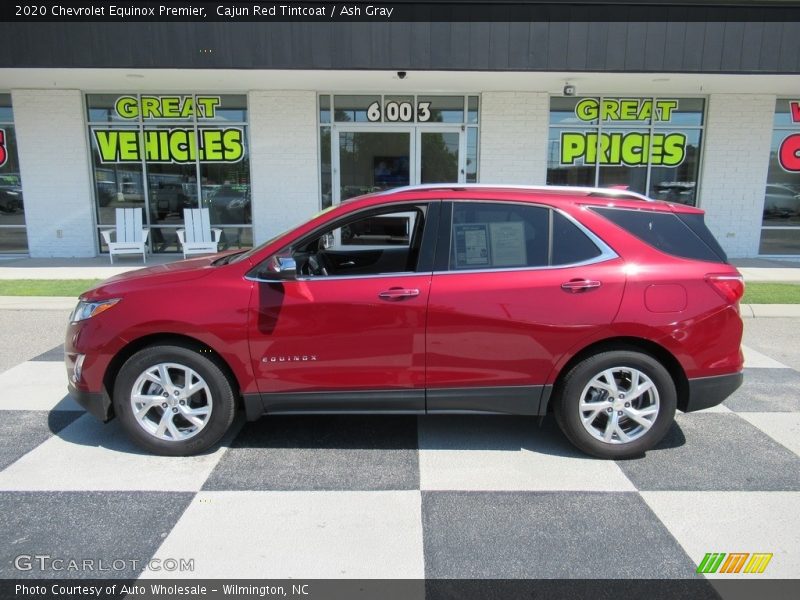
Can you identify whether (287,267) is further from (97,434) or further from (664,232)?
(664,232)

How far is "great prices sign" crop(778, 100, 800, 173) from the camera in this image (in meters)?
12.0

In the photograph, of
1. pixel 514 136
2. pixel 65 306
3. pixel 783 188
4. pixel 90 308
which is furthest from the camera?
pixel 783 188

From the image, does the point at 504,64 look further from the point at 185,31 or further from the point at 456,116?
the point at 185,31

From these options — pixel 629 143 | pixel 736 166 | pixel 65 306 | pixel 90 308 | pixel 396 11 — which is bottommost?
pixel 65 306

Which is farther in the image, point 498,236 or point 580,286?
point 498,236

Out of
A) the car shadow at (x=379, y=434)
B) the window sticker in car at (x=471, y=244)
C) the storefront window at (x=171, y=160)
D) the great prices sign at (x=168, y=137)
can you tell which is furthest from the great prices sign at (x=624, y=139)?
the window sticker in car at (x=471, y=244)

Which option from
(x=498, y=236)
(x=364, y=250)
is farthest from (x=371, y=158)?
(x=498, y=236)

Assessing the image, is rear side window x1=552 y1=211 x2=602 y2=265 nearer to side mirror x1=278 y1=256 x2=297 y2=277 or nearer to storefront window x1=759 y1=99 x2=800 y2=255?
side mirror x1=278 y1=256 x2=297 y2=277

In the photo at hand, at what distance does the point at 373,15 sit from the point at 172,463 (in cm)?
777

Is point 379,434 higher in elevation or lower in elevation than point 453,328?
lower

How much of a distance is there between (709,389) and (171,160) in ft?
37.8

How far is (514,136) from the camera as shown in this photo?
38.7 ft

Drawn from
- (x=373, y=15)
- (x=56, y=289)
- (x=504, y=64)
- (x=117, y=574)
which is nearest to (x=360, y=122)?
(x=373, y=15)

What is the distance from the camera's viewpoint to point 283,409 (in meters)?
3.68
